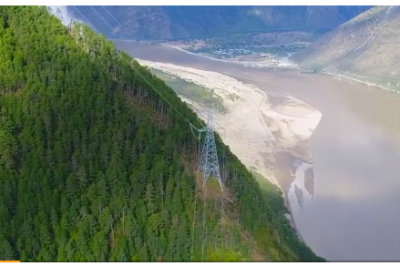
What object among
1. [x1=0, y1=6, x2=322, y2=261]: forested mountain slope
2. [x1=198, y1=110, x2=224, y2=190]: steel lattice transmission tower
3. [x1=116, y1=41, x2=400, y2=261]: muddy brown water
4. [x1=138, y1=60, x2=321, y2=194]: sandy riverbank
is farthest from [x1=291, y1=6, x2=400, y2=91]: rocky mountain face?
[x1=0, y1=6, x2=322, y2=261]: forested mountain slope

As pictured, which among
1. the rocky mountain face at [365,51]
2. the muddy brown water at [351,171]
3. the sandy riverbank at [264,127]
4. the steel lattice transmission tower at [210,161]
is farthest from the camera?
the rocky mountain face at [365,51]

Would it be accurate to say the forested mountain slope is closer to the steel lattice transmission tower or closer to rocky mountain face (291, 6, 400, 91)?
the steel lattice transmission tower

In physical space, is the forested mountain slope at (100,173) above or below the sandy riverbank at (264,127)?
above

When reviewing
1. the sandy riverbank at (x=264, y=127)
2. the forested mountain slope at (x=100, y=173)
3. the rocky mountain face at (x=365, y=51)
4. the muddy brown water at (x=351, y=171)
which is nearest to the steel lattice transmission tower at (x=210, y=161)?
the forested mountain slope at (x=100, y=173)

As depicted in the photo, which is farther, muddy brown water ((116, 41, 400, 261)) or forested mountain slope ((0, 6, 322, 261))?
muddy brown water ((116, 41, 400, 261))

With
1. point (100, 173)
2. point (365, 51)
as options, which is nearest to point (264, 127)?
point (100, 173)

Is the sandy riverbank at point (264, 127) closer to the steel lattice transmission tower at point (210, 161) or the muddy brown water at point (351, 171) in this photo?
the muddy brown water at point (351, 171)

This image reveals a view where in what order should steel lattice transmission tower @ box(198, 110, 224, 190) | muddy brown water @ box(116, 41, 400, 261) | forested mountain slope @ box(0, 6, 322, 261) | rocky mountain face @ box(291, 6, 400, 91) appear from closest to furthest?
forested mountain slope @ box(0, 6, 322, 261) → steel lattice transmission tower @ box(198, 110, 224, 190) → muddy brown water @ box(116, 41, 400, 261) → rocky mountain face @ box(291, 6, 400, 91)

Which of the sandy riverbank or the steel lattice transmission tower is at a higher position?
the steel lattice transmission tower
